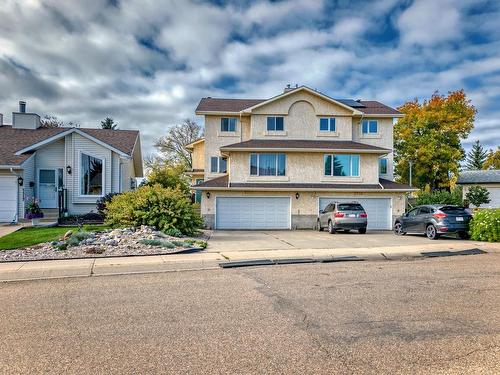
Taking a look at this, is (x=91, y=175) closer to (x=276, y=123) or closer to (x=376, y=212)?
(x=276, y=123)

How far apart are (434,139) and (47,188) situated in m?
38.1

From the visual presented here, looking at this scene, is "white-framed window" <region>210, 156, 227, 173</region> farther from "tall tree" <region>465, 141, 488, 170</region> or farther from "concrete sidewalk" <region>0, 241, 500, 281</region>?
"tall tree" <region>465, 141, 488, 170</region>

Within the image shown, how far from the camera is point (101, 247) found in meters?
12.8

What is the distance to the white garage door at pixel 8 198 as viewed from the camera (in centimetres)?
2086

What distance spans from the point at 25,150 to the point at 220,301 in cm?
1973

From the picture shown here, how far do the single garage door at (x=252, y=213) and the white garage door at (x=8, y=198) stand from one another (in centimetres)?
1131

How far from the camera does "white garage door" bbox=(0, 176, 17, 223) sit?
68.4ft

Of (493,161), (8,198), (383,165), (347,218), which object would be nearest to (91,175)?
(8,198)

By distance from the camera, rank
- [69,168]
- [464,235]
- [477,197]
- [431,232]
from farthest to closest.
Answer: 1. [477,197]
2. [69,168]
3. [431,232]
4. [464,235]

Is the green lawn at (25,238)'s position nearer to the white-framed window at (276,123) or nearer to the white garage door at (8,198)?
the white garage door at (8,198)

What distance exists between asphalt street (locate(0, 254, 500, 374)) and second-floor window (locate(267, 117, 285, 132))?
1951 centimetres

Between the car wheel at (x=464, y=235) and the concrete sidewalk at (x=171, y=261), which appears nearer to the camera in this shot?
the concrete sidewalk at (x=171, y=261)

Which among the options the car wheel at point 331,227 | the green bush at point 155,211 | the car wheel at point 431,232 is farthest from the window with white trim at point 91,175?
the car wheel at point 431,232

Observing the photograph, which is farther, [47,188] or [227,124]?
[227,124]
